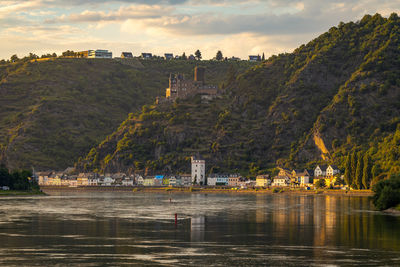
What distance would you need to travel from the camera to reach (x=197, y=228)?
7675cm

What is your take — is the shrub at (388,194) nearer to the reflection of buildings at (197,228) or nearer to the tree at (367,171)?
the reflection of buildings at (197,228)

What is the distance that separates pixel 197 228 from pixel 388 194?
3654cm

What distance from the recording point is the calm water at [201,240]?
2040 inches

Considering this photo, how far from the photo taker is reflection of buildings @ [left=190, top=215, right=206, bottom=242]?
218 feet

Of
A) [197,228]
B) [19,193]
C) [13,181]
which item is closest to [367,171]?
[19,193]

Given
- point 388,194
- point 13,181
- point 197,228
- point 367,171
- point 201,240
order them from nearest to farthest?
point 201,240 → point 197,228 → point 388,194 → point 367,171 → point 13,181

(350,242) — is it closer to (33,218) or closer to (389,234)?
(389,234)

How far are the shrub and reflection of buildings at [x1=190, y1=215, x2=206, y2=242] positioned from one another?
26.9 metres

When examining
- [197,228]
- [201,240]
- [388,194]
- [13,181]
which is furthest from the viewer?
[13,181]

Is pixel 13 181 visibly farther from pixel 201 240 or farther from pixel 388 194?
pixel 201 240

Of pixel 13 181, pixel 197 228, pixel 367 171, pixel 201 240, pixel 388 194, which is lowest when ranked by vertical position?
pixel 201 240

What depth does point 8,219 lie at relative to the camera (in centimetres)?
8862

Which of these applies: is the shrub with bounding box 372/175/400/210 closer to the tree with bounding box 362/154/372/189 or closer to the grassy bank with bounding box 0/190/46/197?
the tree with bounding box 362/154/372/189

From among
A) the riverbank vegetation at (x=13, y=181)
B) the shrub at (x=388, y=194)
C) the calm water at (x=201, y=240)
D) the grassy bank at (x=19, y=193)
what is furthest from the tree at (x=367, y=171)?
the riverbank vegetation at (x=13, y=181)
